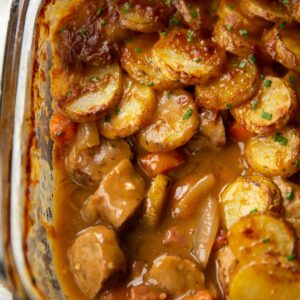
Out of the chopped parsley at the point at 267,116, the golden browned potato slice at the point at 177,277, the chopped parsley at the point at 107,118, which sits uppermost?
the chopped parsley at the point at 107,118

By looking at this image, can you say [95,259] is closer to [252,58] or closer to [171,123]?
[171,123]

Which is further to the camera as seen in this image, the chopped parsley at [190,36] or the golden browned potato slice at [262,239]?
the chopped parsley at [190,36]

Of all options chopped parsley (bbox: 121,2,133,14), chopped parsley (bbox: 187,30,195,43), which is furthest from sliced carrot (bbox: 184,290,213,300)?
chopped parsley (bbox: 121,2,133,14)

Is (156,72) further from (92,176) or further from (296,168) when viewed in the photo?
(296,168)

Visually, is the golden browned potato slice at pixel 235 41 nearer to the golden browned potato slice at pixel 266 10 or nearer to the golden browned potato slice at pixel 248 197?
the golden browned potato slice at pixel 266 10

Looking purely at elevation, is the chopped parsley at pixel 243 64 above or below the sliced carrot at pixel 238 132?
above

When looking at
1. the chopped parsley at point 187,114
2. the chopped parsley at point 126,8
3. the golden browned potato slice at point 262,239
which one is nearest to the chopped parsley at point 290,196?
the golden browned potato slice at point 262,239

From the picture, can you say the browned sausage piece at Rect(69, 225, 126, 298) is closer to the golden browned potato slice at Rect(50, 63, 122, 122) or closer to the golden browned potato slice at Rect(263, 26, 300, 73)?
the golden browned potato slice at Rect(50, 63, 122, 122)
